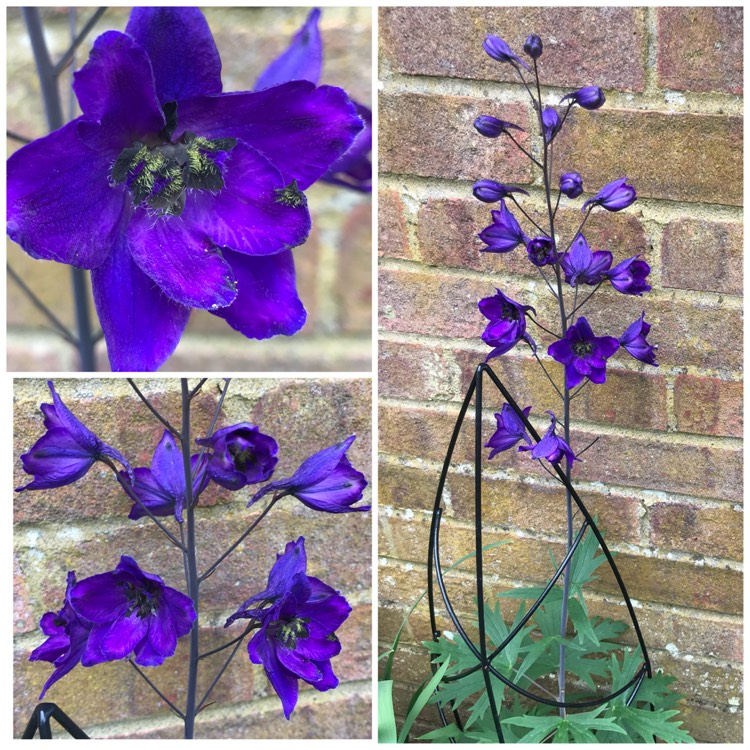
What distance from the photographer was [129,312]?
0.47 metres

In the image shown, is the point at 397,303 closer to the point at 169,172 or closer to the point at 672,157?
the point at 672,157

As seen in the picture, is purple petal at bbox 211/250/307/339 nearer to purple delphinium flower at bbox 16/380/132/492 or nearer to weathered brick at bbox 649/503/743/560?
purple delphinium flower at bbox 16/380/132/492

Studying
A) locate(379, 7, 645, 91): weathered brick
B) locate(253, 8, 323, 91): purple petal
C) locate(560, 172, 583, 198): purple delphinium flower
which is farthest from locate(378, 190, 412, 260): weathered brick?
locate(253, 8, 323, 91): purple petal

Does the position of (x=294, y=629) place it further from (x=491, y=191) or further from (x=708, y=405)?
(x=708, y=405)

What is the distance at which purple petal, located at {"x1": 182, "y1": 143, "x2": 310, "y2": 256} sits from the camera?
1.57 feet

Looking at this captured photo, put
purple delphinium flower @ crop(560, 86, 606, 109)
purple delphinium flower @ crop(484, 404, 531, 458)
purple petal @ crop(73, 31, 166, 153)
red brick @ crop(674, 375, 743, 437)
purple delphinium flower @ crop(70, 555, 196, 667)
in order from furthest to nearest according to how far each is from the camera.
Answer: red brick @ crop(674, 375, 743, 437)
purple delphinium flower @ crop(484, 404, 531, 458)
purple delphinium flower @ crop(560, 86, 606, 109)
purple delphinium flower @ crop(70, 555, 196, 667)
purple petal @ crop(73, 31, 166, 153)

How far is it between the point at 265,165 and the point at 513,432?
18.0 inches

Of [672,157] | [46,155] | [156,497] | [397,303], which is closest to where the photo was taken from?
[46,155]

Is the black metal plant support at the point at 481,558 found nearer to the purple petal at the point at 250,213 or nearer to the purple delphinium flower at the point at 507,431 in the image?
the purple delphinium flower at the point at 507,431

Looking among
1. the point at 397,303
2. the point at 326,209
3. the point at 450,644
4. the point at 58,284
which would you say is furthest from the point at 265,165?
the point at 450,644

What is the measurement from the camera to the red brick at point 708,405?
0.95m

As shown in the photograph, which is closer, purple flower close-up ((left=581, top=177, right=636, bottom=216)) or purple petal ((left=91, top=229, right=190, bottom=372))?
purple petal ((left=91, top=229, right=190, bottom=372))

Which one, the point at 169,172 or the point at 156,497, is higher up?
the point at 169,172

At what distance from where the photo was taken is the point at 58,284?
788mm
